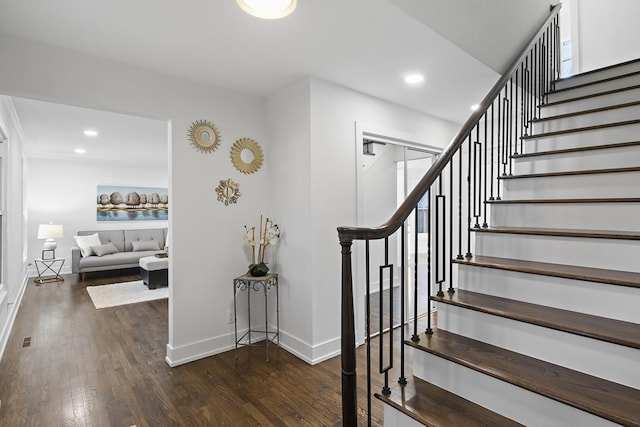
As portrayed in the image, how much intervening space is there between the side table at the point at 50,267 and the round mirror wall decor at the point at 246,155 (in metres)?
5.72

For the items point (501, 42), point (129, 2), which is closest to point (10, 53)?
point (129, 2)

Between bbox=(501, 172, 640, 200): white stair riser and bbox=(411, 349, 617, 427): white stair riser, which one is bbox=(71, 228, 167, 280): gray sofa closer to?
bbox=(411, 349, 617, 427): white stair riser

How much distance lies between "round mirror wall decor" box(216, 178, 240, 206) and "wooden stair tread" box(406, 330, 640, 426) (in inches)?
85.6

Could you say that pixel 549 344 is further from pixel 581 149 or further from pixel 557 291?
pixel 581 149

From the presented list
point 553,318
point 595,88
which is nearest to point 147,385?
point 553,318

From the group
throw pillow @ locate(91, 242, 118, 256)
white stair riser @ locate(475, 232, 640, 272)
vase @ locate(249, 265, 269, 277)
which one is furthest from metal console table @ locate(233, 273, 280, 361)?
throw pillow @ locate(91, 242, 118, 256)

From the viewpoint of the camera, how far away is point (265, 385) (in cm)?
255

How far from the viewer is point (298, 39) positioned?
2.31 meters

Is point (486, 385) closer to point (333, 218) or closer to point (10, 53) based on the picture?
point (333, 218)

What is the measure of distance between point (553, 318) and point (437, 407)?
674 millimetres

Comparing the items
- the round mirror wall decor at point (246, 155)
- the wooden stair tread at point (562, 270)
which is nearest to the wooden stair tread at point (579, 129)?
the wooden stair tread at point (562, 270)

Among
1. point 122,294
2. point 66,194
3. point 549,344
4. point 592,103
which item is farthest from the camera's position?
point 66,194

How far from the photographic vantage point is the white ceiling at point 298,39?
1980 millimetres

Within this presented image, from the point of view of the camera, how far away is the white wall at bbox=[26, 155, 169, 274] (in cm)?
693
